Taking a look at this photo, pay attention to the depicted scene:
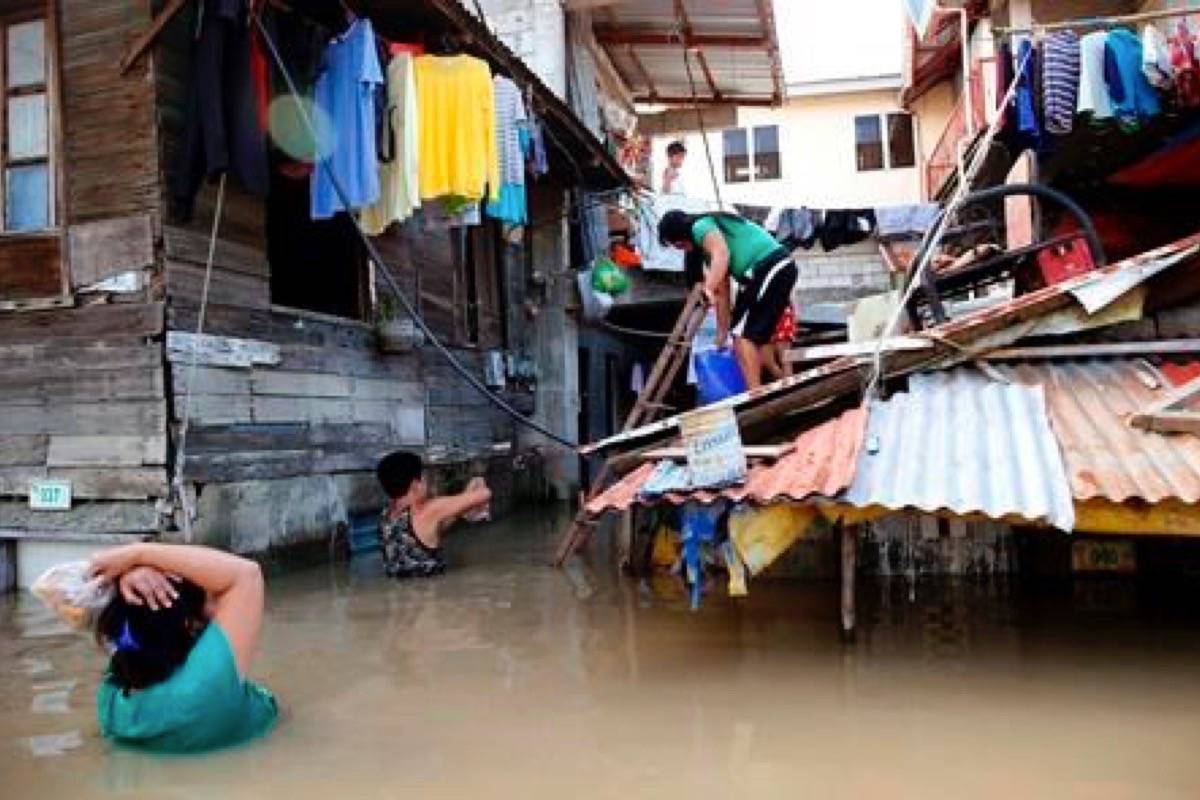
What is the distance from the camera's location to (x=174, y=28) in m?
7.31

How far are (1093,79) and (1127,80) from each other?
10.6 inches

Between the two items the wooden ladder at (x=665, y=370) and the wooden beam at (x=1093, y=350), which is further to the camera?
the wooden ladder at (x=665, y=370)

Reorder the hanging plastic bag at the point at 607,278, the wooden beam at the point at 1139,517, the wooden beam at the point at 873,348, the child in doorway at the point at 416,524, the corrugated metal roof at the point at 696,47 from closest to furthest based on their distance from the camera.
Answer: the wooden beam at the point at 1139,517 → the wooden beam at the point at 873,348 → the child in doorway at the point at 416,524 → the hanging plastic bag at the point at 607,278 → the corrugated metal roof at the point at 696,47

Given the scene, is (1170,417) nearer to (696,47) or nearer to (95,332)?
(95,332)

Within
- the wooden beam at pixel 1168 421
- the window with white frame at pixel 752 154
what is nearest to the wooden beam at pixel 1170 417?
the wooden beam at pixel 1168 421

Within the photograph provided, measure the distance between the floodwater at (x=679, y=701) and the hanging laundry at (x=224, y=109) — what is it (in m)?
2.96

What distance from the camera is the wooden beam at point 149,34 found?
22.3 ft

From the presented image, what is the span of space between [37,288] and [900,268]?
12.8m

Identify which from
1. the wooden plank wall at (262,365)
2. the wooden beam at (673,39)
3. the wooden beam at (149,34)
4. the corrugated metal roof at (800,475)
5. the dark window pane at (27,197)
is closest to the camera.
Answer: the corrugated metal roof at (800,475)

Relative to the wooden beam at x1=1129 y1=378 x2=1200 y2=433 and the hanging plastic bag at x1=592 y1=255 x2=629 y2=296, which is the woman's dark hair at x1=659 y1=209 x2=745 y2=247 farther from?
the hanging plastic bag at x1=592 y1=255 x2=629 y2=296

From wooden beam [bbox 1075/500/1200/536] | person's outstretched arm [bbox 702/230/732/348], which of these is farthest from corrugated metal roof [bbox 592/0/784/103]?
wooden beam [bbox 1075/500/1200/536]

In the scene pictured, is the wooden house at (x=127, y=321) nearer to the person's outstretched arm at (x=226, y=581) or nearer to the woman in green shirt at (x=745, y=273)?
the woman in green shirt at (x=745, y=273)

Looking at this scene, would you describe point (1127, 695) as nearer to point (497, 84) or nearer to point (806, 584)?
point (806, 584)

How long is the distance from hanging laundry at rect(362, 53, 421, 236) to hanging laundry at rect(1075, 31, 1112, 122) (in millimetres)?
5809
